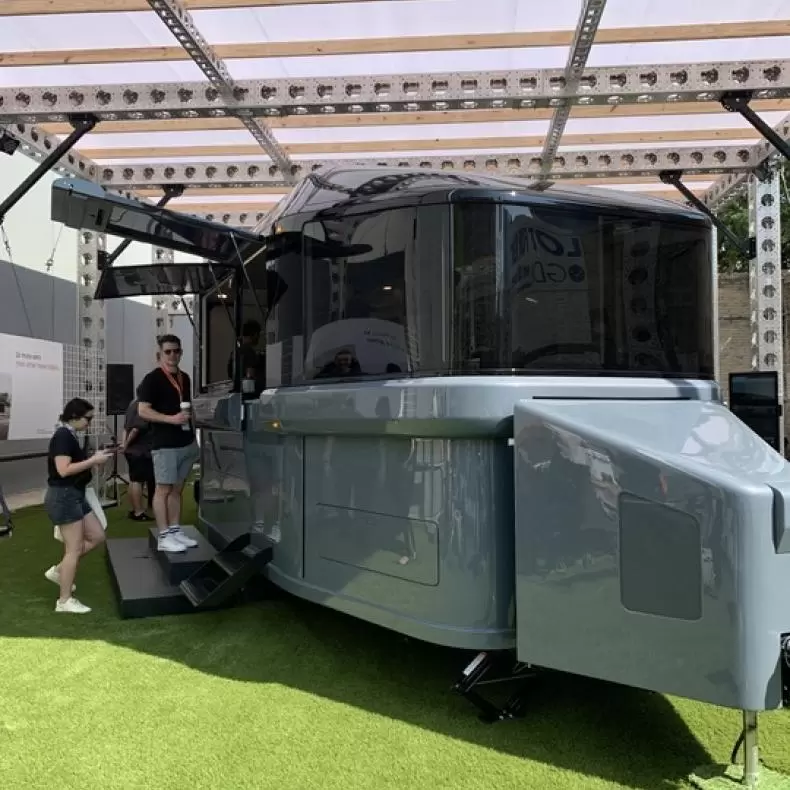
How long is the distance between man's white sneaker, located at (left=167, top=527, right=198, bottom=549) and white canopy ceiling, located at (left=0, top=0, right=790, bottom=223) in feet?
10.9

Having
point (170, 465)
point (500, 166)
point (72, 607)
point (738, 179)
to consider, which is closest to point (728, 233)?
point (738, 179)

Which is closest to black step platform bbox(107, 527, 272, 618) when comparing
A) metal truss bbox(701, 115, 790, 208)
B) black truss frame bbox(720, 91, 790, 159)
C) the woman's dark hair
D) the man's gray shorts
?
the man's gray shorts

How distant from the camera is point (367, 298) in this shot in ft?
11.1

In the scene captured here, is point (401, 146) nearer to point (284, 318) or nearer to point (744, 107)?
point (744, 107)

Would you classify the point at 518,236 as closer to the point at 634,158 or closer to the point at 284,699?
the point at 284,699

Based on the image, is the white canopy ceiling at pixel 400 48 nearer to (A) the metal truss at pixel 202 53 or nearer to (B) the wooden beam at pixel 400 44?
(B) the wooden beam at pixel 400 44

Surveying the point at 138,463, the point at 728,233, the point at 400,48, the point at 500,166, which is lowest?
the point at 138,463

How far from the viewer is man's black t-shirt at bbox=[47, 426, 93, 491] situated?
4.38 meters

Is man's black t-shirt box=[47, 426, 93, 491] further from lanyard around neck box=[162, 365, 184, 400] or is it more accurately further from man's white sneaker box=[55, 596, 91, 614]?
lanyard around neck box=[162, 365, 184, 400]

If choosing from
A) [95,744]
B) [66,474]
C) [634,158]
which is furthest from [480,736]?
[634,158]

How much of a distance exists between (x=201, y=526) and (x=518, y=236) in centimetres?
386

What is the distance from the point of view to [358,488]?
3377mm

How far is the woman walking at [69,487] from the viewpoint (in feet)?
14.4

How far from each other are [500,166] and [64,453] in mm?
5060
